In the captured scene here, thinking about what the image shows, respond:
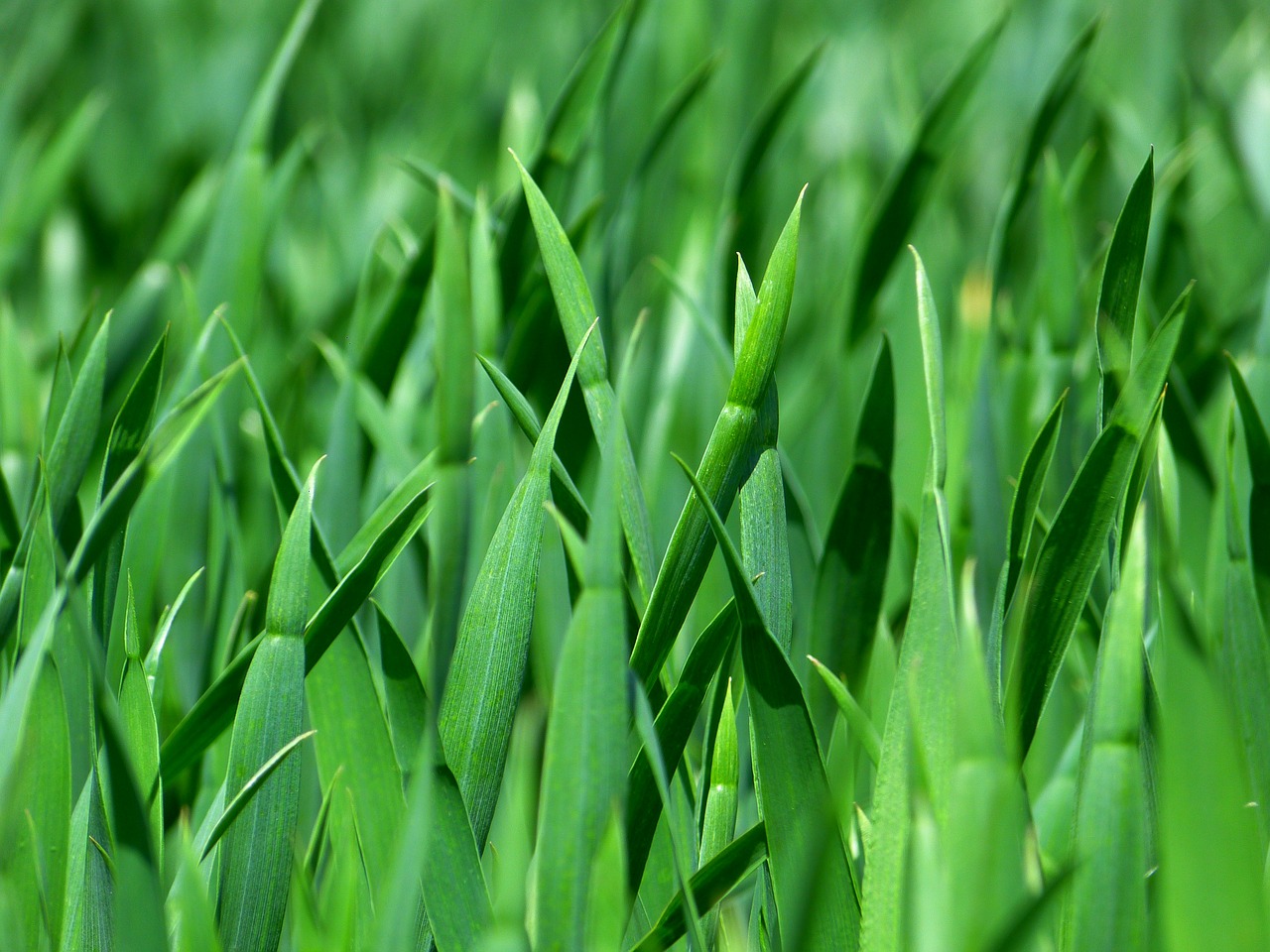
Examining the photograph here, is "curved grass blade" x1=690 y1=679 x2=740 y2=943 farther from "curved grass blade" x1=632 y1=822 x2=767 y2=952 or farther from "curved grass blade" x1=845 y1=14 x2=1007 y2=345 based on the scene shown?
"curved grass blade" x1=845 y1=14 x2=1007 y2=345

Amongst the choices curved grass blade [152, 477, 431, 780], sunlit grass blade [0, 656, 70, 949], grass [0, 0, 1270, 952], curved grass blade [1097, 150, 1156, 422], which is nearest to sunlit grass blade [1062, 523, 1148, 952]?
grass [0, 0, 1270, 952]

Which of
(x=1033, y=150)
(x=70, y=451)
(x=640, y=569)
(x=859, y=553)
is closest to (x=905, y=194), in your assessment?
(x=1033, y=150)

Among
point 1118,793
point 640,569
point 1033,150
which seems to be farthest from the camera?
point 1033,150

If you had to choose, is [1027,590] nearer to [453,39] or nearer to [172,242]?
[172,242]

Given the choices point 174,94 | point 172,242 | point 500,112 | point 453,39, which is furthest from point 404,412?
point 453,39

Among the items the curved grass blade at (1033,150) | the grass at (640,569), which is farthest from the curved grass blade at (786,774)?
the curved grass blade at (1033,150)

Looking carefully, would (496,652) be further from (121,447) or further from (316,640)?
(121,447)

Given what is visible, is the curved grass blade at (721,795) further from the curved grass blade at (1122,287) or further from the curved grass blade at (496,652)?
the curved grass blade at (1122,287)
